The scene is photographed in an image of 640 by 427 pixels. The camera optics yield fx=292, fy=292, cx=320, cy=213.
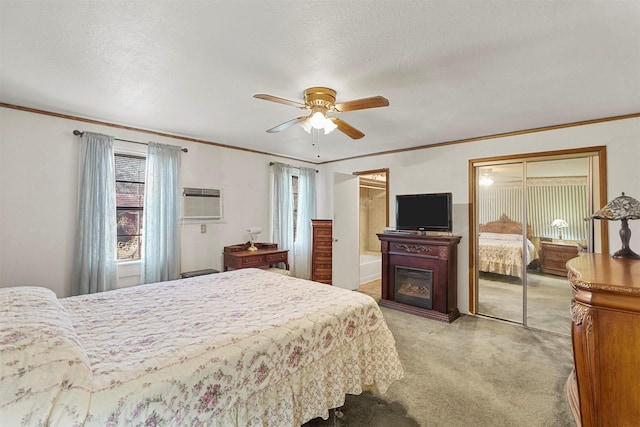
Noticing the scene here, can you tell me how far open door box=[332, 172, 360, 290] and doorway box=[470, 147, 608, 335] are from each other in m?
2.00

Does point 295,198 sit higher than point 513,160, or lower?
lower

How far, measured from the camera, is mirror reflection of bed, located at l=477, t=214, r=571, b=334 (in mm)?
3422

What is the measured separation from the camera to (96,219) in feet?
10.3

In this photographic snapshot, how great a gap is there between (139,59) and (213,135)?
194cm

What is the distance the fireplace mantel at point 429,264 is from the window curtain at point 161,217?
2900 mm

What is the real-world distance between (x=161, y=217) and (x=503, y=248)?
173 inches

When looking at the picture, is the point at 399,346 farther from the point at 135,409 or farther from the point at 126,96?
the point at 126,96

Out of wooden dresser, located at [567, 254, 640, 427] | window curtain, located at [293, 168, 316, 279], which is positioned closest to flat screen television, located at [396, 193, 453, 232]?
window curtain, located at [293, 168, 316, 279]

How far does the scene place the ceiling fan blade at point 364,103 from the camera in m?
2.06

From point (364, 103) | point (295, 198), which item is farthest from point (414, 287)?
point (364, 103)

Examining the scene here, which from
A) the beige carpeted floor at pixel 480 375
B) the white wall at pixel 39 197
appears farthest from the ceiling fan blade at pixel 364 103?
the white wall at pixel 39 197

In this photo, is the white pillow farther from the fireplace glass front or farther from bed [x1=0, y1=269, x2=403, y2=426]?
bed [x1=0, y1=269, x2=403, y2=426]

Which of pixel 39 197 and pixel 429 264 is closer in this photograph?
pixel 39 197

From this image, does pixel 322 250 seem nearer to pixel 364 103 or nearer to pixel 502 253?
pixel 502 253
